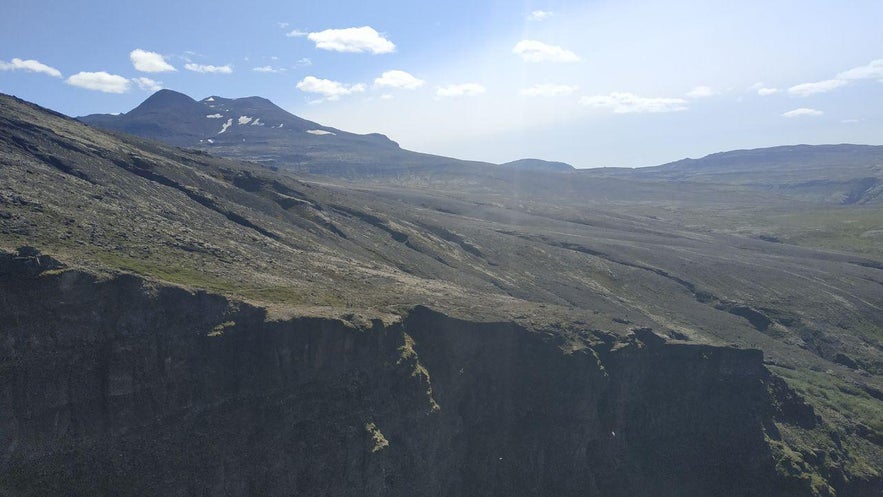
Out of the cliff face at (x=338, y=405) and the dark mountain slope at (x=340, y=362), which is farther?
the dark mountain slope at (x=340, y=362)

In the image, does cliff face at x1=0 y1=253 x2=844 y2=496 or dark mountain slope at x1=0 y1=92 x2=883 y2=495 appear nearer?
cliff face at x1=0 y1=253 x2=844 y2=496

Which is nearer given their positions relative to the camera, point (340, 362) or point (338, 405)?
point (338, 405)

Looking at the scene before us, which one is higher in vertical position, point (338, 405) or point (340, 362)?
point (340, 362)

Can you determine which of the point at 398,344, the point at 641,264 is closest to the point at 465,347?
the point at 398,344
